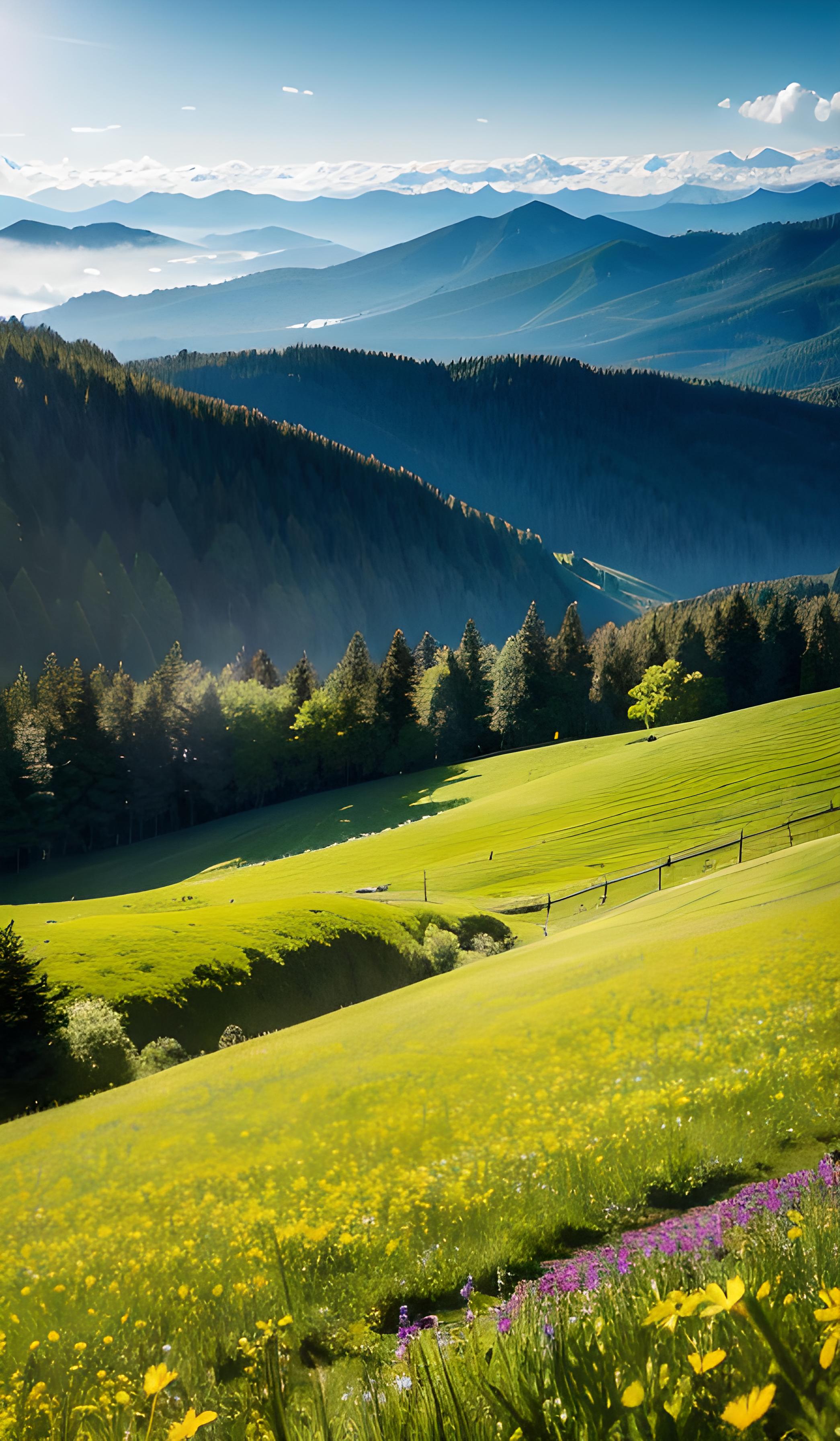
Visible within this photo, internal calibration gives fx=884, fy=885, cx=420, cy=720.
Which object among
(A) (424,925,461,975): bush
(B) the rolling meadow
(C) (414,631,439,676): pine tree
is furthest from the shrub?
(C) (414,631,439,676): pine tree

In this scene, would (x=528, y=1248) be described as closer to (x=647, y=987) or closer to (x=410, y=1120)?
(x=410, y=1120)

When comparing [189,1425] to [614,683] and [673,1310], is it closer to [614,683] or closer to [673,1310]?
[673,1310]

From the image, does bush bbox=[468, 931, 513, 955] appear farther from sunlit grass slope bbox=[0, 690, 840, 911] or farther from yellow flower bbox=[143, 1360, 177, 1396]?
yellow flower bbox=[143, 1360, 177, 1396]

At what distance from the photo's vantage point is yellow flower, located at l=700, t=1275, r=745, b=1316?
339 centimetres

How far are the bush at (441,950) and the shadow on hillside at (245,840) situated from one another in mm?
48846

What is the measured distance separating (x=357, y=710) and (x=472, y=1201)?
110m

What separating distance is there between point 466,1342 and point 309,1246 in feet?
19.6

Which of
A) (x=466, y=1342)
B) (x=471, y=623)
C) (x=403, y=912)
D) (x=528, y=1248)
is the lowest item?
(x=403, y=912)

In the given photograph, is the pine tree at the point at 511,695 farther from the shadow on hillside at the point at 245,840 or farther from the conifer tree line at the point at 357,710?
the shadow on hillside at the point at 245,840

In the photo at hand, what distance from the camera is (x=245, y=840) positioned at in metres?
101

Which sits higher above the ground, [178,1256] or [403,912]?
[178,1256]

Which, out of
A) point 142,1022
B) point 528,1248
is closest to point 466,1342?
point 528,1248

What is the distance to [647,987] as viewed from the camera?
603 inches

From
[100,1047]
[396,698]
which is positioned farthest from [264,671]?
[100,1047]
